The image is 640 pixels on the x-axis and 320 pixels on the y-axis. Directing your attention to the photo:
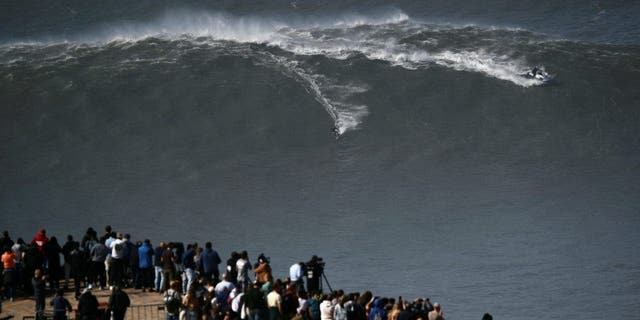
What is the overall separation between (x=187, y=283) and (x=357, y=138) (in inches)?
956

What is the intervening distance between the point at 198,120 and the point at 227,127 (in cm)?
176

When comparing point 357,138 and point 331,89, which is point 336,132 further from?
point 331,89

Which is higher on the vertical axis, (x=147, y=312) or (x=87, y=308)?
(x=87, y=308)

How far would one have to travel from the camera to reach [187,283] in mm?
37875

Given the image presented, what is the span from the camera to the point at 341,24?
239ft

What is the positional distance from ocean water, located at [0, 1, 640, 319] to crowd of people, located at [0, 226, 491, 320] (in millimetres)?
8233

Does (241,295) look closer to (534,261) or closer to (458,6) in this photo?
(534,261)

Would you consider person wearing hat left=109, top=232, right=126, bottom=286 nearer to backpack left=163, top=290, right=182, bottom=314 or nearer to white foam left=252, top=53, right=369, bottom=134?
backpack left=163, top=290, right=182, bottom=314

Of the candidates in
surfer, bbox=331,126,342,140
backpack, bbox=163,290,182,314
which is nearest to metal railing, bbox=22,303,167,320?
backpack, bbox=163,290,182,314

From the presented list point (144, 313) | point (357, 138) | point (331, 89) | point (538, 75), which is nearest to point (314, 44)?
point (331, 89)

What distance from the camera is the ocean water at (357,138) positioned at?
1874 inches

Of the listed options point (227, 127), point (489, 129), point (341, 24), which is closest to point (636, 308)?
point (489, 129)

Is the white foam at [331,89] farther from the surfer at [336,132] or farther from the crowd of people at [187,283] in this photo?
the crowd of people at [187,283]

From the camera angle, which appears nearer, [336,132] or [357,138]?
[357,138]
